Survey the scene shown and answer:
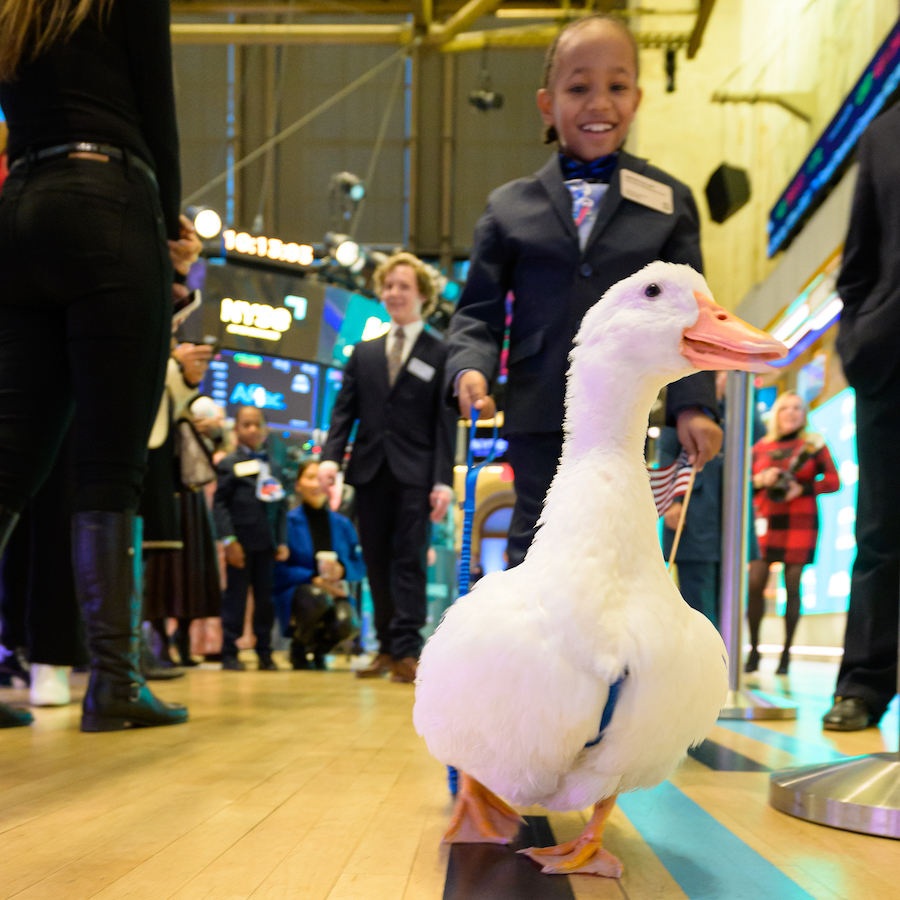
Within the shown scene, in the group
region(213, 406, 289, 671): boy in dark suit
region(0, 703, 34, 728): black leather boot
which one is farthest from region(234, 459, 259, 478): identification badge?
region(0, 703, 34, 728): black leather boot

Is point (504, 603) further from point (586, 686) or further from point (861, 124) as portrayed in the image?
point (861, 124)

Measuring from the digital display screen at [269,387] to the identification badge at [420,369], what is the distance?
6676 millimetres

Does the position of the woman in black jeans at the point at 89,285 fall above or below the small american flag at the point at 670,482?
above

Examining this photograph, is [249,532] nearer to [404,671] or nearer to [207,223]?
[404,671]

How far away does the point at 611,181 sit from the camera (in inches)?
72.8

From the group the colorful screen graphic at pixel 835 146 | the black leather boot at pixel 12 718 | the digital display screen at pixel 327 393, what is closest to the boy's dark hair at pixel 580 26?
the black leather boot at pixel 12 718

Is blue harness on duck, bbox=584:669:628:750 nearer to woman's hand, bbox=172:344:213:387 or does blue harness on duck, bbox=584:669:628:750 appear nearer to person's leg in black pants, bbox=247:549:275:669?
woman's hand, bbox=172:344:213:387

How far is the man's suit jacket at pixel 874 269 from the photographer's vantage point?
7.50 feet

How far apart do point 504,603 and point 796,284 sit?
7403mm

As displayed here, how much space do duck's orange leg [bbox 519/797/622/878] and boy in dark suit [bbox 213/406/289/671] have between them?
4191 mm

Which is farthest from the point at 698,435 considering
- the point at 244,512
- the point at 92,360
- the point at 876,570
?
the point at 244,512

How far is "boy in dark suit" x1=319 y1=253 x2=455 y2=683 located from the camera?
404 cm

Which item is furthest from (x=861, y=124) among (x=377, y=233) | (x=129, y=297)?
(x=377, y=233)

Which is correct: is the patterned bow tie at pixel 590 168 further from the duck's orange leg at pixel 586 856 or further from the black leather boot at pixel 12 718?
the black leather boot at pixel 12 718
